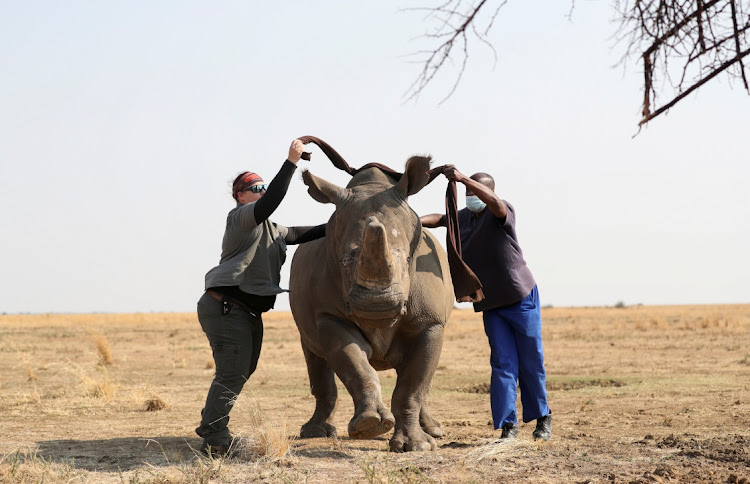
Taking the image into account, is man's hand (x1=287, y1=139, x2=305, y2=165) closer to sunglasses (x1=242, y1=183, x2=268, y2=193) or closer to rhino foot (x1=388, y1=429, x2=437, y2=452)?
sunglasses (x1=242, y1=183, x2=268, y2=193)

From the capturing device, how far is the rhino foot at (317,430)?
7691mm

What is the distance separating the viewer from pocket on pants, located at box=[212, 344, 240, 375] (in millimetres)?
6309

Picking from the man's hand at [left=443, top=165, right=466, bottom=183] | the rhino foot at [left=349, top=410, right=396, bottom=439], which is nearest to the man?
the man's hand at [left=443, top=165, right=466, bottom=183]

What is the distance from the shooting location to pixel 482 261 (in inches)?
281

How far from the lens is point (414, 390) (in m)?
6.61

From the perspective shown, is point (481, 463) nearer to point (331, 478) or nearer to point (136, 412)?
point (331, 478)

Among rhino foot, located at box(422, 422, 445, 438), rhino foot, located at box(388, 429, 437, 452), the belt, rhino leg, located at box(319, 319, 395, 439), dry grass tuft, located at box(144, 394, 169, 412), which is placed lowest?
dry grass tuft, located at box(144, 394, 169, 412)

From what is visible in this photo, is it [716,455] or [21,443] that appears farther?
[21,443]

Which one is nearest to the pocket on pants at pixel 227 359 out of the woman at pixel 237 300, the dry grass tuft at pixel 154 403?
the woman at pixel 237 300

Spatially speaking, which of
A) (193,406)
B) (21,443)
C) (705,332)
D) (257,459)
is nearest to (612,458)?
(257,459)

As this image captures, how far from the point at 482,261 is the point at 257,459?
2522mm

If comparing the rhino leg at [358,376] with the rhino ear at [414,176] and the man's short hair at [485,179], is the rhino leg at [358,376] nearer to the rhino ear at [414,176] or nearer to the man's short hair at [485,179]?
the rhino ear at [414,176]

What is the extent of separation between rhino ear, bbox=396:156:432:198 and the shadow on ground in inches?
99.9

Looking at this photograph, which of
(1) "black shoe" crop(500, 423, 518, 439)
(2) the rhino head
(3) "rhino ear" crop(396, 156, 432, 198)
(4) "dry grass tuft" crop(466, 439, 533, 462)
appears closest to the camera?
(2) the rhino head
